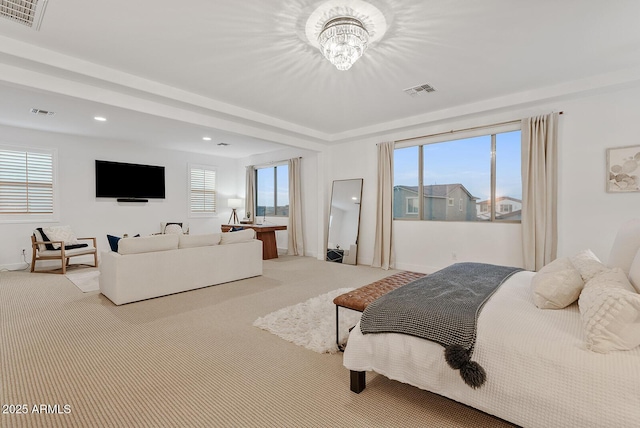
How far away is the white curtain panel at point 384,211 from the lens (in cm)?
550

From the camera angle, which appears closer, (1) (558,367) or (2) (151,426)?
(1) (558,367)

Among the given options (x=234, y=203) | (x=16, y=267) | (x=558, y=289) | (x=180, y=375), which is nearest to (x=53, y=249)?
(x=16, y=267)

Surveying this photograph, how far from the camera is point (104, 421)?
161 centimetres

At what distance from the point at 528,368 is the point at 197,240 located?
3.87 meters

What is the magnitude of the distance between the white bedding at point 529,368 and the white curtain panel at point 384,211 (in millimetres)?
3679

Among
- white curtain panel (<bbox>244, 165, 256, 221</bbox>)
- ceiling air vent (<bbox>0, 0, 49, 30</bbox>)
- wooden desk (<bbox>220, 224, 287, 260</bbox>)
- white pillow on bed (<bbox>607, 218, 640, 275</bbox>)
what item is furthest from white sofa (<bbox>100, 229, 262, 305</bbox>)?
white pillow on bed (<bbox>607, 218, 640, 275</bbox>)

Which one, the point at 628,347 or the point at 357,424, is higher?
the point at 628,347

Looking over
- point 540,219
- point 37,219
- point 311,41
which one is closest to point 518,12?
point 311,41

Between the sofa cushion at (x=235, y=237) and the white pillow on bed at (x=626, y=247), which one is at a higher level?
the white pillow on bed at (x=626, y=247)

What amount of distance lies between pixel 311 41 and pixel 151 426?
121 inches

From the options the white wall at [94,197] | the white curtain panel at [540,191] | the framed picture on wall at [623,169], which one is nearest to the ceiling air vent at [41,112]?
the white wall at [94,197]

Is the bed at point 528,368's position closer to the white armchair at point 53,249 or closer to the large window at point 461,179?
the large window at point 461,179

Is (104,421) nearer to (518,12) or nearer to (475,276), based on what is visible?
(475,276)

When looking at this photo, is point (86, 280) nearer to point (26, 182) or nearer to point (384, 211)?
point (26, 182)
